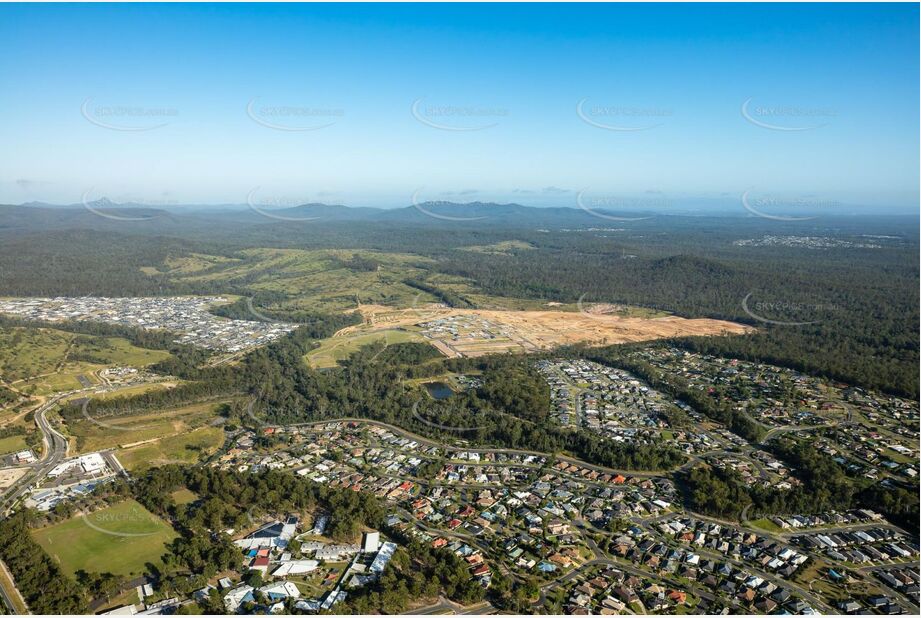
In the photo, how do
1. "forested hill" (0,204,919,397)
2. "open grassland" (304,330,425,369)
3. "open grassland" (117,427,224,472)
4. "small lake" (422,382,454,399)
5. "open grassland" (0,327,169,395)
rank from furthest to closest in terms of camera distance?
1. "forested hill" (0,204,919,397)
2. "open grassland" (304,330,425,369)
3. "open grassland" (0,327,169,395)
4. "small lake" (422,382,454,399)
5. "open grassland" (117,427,224,472)

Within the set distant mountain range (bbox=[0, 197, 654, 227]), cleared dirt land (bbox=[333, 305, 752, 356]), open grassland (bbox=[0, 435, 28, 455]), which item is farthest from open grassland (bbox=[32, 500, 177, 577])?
distant mountain range (bbox=[0, 197, 654, 227])

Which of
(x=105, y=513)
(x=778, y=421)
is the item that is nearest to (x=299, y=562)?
(x=105, y=513)

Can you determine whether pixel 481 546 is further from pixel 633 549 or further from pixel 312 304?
pixel 312 304

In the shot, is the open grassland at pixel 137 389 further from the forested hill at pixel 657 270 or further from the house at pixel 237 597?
the forested hill at pixel 657 270

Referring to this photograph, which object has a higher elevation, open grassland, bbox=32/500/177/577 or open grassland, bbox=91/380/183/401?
open grassland, bbox=91/380/183/401
